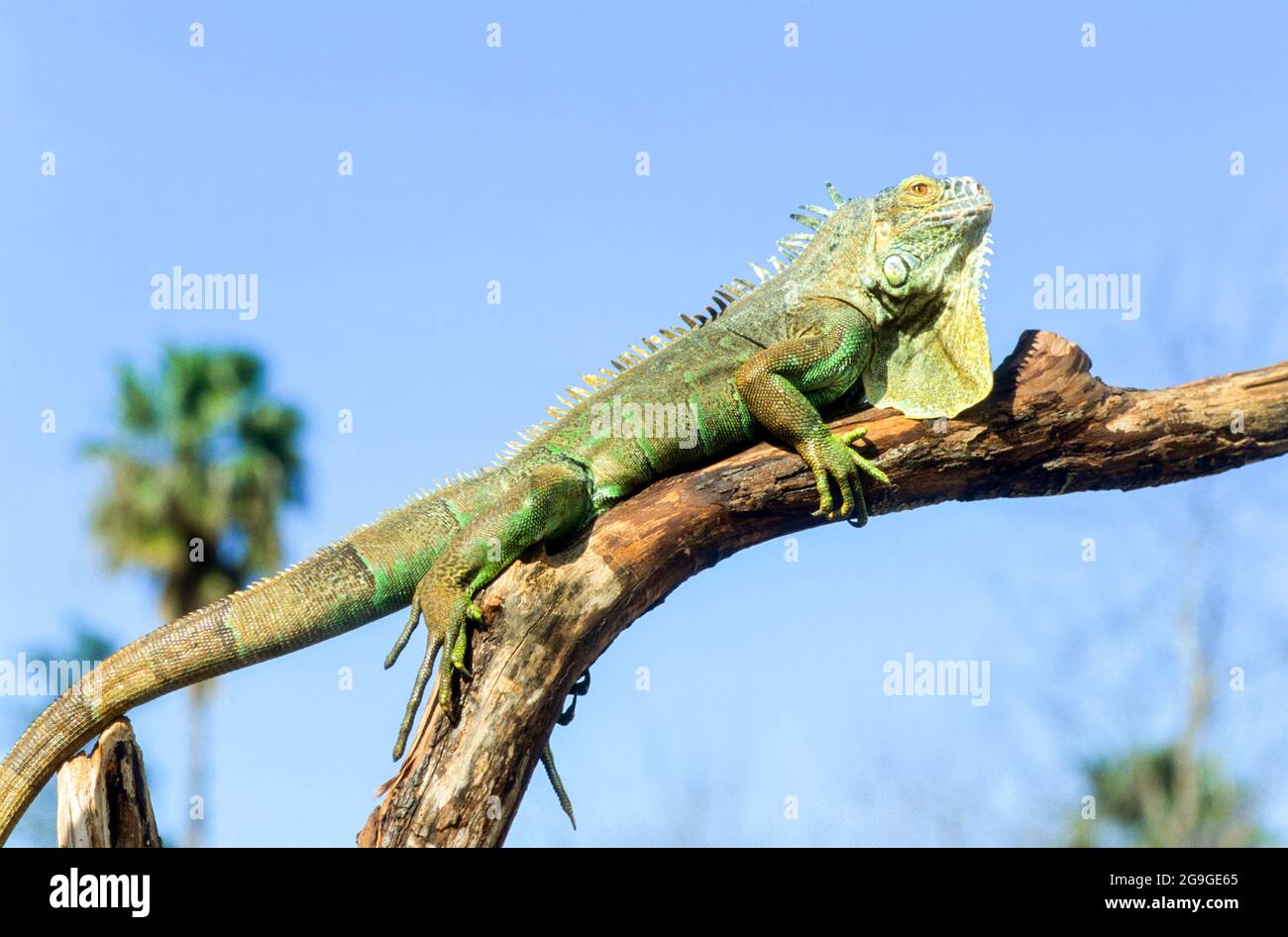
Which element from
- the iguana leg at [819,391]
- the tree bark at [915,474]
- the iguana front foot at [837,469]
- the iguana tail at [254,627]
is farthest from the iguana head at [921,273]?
the iguana tail at [254,627]

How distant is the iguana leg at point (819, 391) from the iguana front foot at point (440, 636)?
2328 millimetres

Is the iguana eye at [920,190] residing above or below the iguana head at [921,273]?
above

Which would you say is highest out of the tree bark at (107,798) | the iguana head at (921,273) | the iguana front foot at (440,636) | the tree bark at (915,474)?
the iguana head at (921,273)

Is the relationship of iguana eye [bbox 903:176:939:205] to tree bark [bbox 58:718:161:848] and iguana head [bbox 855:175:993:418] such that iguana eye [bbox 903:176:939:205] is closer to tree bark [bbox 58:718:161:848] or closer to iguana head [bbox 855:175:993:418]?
iguana head [bbox 855:175:993:418]

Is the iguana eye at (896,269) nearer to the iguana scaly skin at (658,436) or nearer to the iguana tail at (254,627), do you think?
the iguana scaly skin at (658,436)

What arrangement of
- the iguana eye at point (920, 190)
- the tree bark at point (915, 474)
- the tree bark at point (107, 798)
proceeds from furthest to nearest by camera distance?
the iguana eye at point (920, 190) → the tree bark at point (915, 474) → the tree bark at point (107, 798)

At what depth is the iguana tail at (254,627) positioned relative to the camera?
26.1 feet

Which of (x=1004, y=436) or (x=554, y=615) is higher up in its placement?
(x=1004, y=436)

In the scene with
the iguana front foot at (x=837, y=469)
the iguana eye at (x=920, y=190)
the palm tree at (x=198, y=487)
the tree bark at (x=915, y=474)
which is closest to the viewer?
the tree bark at (x=915, y=474)

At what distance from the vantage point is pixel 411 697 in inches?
301
